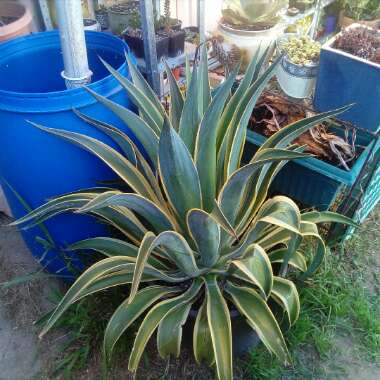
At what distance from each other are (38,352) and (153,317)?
547 millimetres

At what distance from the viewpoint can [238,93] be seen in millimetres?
1183

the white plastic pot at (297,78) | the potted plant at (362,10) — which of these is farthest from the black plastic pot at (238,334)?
the potted plant at (362,10)

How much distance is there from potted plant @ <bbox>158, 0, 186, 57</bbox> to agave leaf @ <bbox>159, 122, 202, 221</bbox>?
1207 millimetres

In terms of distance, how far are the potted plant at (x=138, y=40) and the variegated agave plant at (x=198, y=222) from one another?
32.7 inches

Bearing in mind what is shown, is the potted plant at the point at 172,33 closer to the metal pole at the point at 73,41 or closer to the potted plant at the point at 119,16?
the potted plant at the point at 119,16

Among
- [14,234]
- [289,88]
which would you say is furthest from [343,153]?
[14,234]

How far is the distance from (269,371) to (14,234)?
1197 mm

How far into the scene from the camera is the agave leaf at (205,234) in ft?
3.08

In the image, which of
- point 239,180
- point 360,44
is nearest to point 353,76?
point 360,44

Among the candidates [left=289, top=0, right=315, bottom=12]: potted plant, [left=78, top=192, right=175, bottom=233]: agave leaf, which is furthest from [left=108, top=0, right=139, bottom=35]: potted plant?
[left=78, top=192, right=175, bottom=233]: agave leaf

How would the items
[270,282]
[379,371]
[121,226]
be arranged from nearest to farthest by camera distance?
[270,282] < [121,226] < [379,371]

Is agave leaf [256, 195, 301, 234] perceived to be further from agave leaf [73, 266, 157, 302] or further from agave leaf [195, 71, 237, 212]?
agave leaf [73, 266, 157, 302]

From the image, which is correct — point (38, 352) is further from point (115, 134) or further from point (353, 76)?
point (353, 76)

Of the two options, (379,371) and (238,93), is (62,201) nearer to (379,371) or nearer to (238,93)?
(238,93)
